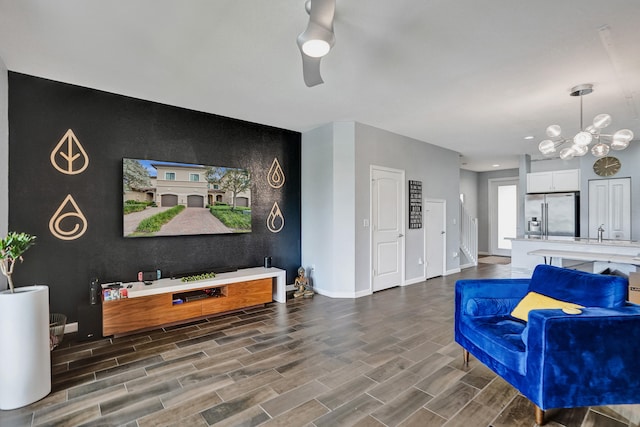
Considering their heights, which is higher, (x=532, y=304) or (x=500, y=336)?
(x=532, y=304)

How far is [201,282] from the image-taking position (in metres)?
3.72

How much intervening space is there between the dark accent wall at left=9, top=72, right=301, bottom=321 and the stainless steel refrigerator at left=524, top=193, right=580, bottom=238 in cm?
648

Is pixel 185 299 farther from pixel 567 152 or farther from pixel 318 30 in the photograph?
pixel 567 152

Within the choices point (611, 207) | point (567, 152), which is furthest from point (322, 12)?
point (611, 207)

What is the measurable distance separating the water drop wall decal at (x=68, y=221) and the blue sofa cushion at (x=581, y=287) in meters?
4.48

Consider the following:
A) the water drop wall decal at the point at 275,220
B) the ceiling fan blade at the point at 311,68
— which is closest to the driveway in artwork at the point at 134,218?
the water drop wall decal at the point at 275,220

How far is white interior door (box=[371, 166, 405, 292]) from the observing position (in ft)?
16.6

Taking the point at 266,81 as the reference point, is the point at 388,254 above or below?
below

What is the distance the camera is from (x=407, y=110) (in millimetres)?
4164

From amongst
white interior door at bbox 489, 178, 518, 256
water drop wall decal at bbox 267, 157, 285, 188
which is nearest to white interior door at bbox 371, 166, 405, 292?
water drop wall decal at bbox 267, 157, 285, 188

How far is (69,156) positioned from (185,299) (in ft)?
6.56

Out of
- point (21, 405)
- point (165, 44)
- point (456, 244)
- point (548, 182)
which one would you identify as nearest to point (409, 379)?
point (21, 405)

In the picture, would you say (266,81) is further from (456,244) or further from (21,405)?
(456,244)

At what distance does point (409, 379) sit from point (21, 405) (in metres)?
2.71
